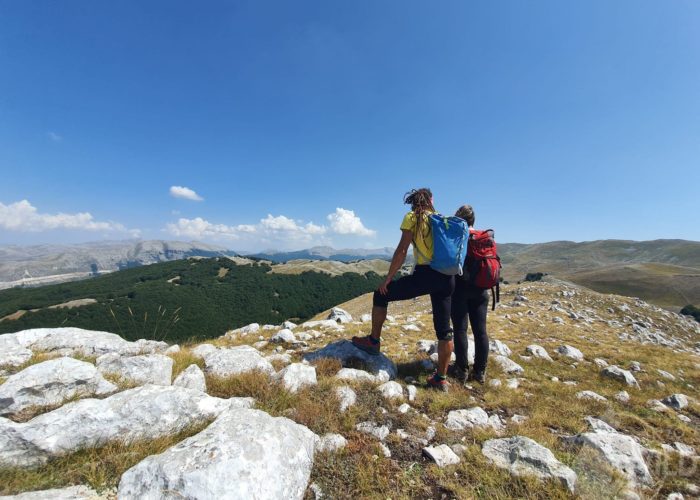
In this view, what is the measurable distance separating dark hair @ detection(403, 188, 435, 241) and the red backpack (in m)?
1.22

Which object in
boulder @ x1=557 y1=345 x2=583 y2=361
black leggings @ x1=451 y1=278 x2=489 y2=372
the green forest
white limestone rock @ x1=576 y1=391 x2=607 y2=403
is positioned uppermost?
black leggings @ x1=451 y1=278 x2=489 y2=372

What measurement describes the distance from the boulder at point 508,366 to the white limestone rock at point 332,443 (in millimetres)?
5302

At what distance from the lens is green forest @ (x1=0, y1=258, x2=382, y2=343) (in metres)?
88.8

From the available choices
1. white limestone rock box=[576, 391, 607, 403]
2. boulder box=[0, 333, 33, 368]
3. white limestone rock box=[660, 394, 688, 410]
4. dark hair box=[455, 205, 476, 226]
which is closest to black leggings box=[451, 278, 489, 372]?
dark hair box=[455, 205, 476, 226]

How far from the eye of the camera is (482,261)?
5953 mm

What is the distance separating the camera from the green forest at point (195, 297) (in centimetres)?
8881

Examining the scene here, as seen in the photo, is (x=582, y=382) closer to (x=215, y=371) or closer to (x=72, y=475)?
(x=215, y=371)

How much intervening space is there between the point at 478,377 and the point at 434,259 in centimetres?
297

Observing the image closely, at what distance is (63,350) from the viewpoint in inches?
236

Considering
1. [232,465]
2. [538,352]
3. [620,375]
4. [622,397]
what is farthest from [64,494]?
[620,375]

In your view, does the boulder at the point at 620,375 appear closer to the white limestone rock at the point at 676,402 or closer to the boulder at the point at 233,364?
the white limestone rock at the point at 676,402

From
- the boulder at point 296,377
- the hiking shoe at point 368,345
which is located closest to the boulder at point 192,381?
the boulder at point 296,377

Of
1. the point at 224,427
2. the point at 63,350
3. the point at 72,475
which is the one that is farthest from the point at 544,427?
the point at 63,350

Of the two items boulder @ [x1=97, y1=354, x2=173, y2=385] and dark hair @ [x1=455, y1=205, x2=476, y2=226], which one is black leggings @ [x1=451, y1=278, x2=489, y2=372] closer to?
dark hair @ [x1=455, y1=205, x2=476, y2=226]
